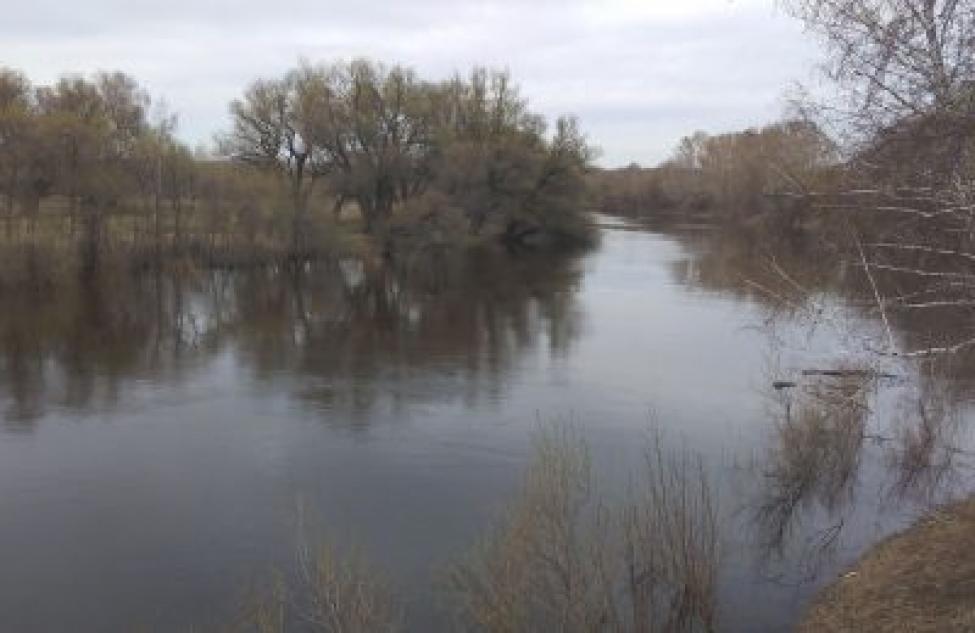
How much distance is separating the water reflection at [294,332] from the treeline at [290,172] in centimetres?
294

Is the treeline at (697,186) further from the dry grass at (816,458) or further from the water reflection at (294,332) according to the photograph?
the dry grass at (816,458)

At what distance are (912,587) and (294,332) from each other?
854 inches

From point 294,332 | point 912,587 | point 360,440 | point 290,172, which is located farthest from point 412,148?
point 912,587

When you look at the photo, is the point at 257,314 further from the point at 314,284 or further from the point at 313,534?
the point at 313,534

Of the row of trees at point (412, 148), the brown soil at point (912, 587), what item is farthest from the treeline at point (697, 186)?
the brown soil at point (912, 587)

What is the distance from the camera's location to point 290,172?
5562 centimetres

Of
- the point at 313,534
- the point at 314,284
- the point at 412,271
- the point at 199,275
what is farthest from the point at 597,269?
the point at 313,534

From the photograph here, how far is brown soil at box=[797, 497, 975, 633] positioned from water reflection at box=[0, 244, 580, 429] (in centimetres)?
1007

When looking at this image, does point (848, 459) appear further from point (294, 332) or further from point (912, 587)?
point (294, 332)

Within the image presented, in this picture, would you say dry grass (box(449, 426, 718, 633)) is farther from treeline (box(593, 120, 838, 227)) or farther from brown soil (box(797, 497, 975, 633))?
treeline (box(593, 120, 838, 227))

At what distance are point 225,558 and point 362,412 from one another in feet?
24.0

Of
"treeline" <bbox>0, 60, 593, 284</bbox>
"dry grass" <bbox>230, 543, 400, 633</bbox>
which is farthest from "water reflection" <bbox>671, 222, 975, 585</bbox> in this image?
"treeline" <bbox>0, 60, 593, 284</bbox>

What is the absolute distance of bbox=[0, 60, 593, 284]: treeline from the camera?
137 ft

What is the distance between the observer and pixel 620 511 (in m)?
12.3
